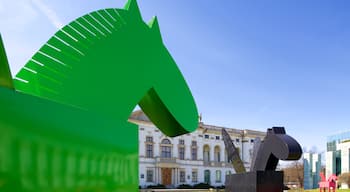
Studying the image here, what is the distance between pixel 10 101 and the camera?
2.05 meters

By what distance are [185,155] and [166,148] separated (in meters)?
2.97

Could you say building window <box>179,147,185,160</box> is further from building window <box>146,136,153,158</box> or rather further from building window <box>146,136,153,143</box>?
building window <box>146,136,153,143</box>

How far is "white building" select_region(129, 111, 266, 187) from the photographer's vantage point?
1538 inches

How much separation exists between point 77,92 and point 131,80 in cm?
84

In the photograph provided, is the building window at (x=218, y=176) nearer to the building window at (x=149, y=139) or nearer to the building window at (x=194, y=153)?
the building window at (x=194, y=153)

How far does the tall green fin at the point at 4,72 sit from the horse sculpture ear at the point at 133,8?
78.8 inches

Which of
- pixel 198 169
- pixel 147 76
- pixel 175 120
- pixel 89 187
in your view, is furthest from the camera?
pixel 198 169

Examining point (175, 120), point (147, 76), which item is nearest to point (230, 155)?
point (175, 120)

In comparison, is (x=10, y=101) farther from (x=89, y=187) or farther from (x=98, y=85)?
(x=98, y=85)

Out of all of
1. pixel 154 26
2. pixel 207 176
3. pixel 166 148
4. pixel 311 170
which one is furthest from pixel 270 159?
pixel 311 170

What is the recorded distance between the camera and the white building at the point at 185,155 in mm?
39062

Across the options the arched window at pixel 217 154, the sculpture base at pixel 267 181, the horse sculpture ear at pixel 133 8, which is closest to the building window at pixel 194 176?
the arched window at pixel 217 154

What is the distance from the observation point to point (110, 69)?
11.5 ft

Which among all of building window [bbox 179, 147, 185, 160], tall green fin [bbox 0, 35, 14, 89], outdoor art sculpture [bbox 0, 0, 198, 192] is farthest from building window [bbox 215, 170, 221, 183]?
tall green fin [bbox 0, 35, 14, 89]
